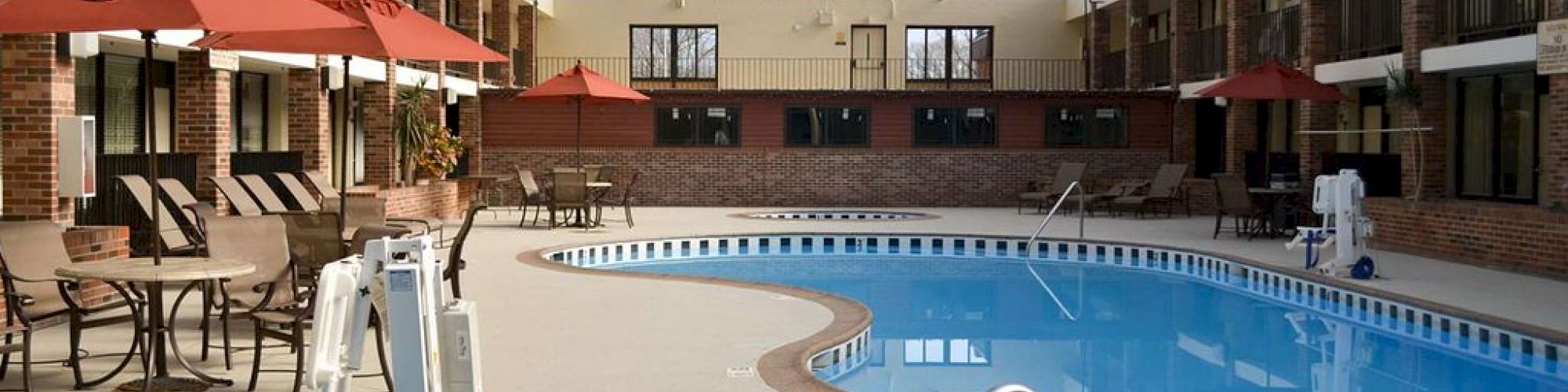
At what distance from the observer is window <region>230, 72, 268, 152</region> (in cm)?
1889

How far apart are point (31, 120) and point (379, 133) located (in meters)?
10.0

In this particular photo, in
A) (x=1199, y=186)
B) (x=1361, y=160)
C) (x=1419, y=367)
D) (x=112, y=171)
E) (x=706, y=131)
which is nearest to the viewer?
(x=1419, y=367)

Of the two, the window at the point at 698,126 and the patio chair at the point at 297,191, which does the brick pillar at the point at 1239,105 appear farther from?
the patio chair at the point at 297,191

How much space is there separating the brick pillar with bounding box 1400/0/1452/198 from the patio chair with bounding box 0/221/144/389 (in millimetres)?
13481

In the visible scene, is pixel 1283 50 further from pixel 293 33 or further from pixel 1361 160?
pixel 293 33

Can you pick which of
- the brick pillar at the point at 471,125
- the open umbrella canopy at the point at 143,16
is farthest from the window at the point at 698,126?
the open umbrella canopy at the point at 143,16

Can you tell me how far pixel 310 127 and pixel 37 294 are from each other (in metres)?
10.4

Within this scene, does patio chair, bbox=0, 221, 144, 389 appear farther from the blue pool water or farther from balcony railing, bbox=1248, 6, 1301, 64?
balcony railing, bbox=1248, 6, 1301, 64

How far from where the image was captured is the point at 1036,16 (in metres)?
30.1

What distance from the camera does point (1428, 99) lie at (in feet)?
55.3

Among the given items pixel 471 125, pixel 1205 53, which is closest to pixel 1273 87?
pixel 1205 53

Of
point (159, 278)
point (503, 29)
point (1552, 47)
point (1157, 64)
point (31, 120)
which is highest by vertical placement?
point (503, 29)

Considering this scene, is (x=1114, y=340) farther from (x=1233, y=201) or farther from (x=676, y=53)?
(x=676, y=53)

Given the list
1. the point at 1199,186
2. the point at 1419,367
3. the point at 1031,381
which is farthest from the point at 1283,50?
the point at 1031,381
